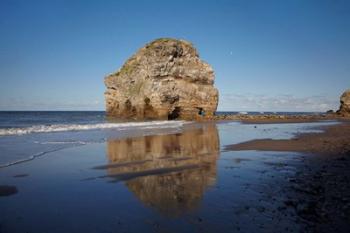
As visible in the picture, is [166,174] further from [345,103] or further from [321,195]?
[345,103]

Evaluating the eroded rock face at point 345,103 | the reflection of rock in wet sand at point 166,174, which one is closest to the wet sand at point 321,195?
the reflection of rock in wet sand at point 166,174

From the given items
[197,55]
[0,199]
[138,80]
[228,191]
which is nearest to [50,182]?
[0,199]

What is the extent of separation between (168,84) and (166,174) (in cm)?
4237

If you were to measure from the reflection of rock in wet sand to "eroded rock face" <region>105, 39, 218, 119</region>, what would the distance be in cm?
3657

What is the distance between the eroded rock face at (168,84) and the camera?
5075 cm

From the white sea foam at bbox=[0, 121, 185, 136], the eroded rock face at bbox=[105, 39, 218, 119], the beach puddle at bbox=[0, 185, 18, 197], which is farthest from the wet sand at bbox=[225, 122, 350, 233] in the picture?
the eroded rock face at bbox=[105, 39, 218, 119]

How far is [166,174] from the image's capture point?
29.5ft

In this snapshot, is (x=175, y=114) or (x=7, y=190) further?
(x=175, y=114)

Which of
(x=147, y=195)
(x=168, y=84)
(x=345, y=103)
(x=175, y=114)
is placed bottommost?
(x=147, y=195)

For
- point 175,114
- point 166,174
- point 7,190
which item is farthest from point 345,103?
point 7,190

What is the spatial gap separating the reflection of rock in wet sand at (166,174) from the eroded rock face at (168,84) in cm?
3657

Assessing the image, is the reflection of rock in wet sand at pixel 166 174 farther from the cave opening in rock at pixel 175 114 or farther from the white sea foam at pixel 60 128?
the cave opening in rock at pixel 175 114

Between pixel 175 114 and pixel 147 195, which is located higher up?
pixel 175 114

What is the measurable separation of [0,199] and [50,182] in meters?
1.62
